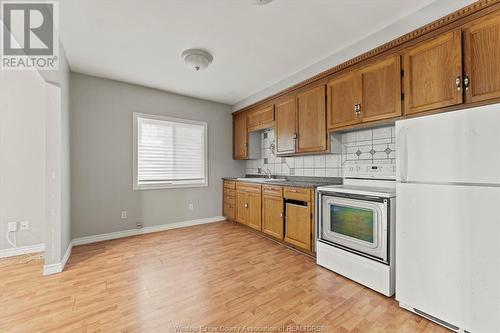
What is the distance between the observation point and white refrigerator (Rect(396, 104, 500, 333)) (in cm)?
139

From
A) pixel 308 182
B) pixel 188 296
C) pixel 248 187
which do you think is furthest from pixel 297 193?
pixel 188 296

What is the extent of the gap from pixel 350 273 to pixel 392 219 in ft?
2.42

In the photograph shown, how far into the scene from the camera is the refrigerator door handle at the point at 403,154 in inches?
70.6

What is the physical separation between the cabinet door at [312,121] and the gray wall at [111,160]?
2.26 meters

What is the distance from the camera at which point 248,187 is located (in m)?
3.96

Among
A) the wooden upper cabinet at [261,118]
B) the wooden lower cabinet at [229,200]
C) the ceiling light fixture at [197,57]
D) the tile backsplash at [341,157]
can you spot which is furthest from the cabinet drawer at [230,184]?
the ceiling light fixture at [197,57]

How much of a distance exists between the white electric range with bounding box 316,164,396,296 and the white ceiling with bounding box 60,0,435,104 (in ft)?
5.16

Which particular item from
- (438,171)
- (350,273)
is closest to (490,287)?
(438,171)

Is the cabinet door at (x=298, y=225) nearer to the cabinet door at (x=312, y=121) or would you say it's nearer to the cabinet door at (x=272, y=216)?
the cabinet door at (x=272, y=216)

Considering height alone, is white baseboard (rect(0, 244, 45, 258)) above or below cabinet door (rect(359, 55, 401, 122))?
below

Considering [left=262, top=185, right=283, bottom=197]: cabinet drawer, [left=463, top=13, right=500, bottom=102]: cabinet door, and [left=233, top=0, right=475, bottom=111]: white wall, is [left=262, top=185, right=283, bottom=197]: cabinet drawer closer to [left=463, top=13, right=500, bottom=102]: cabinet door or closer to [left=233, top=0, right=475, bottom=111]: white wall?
[left=233, top=0, right=475, bottom=111]: white wall

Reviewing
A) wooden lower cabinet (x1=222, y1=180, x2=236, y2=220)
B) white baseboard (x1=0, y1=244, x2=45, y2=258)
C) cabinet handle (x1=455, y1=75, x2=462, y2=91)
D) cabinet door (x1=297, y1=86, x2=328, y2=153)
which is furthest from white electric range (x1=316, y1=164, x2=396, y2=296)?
white baseboard (x1=0, y1=244, x2=45, y2=258)

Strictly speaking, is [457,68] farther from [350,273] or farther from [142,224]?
[142,224]

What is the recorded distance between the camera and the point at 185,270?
2.46 meters
